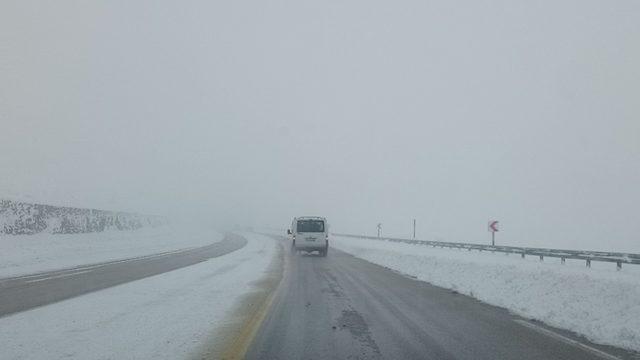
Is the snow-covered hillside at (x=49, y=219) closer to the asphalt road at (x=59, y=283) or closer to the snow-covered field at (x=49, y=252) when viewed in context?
the snow-covered field at (x=49, y=252)

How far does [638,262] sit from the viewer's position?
21.2m

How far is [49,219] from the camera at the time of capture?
4284 centimetres

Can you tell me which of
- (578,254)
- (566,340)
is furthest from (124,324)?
(578,254)

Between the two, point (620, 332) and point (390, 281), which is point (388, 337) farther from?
point (390, 281)

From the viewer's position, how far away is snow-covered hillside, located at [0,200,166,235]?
36812mm

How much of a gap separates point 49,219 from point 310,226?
21492mm

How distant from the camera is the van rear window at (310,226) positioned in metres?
39.7

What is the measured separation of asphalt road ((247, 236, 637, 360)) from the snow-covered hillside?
95.8ft

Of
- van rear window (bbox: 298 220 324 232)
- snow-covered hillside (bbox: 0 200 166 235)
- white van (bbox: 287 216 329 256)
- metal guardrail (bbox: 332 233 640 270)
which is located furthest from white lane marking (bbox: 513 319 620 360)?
snow-covered hillside (bbox: 0 200 166 235)

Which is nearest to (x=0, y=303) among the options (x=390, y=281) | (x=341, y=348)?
(x=341, y=348)

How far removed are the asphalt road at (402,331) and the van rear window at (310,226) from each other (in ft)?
77.8

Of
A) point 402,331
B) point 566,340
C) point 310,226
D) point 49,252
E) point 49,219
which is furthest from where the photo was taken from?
point 49,219

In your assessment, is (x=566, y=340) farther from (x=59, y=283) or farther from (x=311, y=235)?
(x=311, y=235)

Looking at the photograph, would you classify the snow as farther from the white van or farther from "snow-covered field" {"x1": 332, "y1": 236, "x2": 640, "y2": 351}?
the white van
